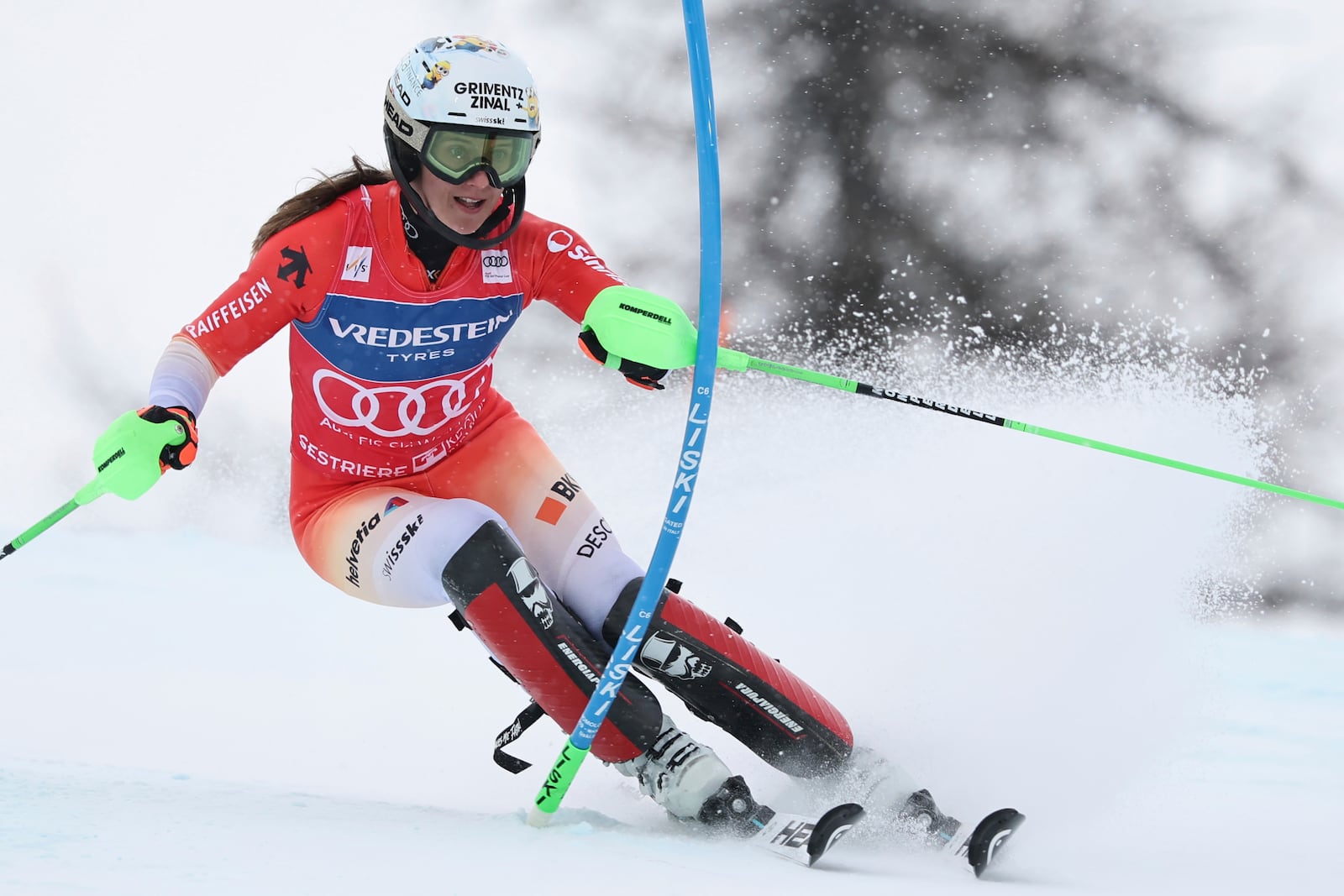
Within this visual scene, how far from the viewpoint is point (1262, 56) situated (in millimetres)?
6637

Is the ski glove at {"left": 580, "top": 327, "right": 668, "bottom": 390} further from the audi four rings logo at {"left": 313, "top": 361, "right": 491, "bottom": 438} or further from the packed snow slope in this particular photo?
the packed snow slope

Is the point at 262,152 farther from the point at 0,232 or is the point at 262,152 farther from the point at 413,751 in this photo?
the point at 413,751

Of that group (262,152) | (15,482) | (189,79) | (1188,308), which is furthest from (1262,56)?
(15,482)

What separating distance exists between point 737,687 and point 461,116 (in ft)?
4.08

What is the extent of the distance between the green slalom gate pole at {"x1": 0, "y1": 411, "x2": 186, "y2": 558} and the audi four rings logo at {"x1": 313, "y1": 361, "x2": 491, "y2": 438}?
0.51m

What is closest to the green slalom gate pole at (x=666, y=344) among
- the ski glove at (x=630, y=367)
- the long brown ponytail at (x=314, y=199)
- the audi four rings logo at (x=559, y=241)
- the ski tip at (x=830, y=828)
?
the ski glove at (x=630, y=367)

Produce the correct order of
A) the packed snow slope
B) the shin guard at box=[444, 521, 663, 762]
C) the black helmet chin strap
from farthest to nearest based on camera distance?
the black helmet chin strap, the shin guard at box=[444, 521, 663, 762], the packed snow slope

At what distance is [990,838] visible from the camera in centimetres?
214

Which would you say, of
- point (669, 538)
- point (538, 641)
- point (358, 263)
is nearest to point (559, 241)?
point (358, 263)

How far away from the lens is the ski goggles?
A: 228cm

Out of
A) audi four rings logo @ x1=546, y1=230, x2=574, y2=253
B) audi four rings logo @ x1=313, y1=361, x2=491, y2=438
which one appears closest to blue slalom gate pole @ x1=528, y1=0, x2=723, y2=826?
audi four rings logo @ x1=546, y1=230, x2=574, y2=253

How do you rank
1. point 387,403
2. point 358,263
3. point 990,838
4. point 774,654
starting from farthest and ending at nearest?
1. point 774,654
2. point 387,403
3. point 358,263
4. point 990,838

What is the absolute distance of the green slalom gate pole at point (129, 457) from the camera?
6.59ft

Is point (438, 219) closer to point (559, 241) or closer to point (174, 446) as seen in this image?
point (559, 241)
